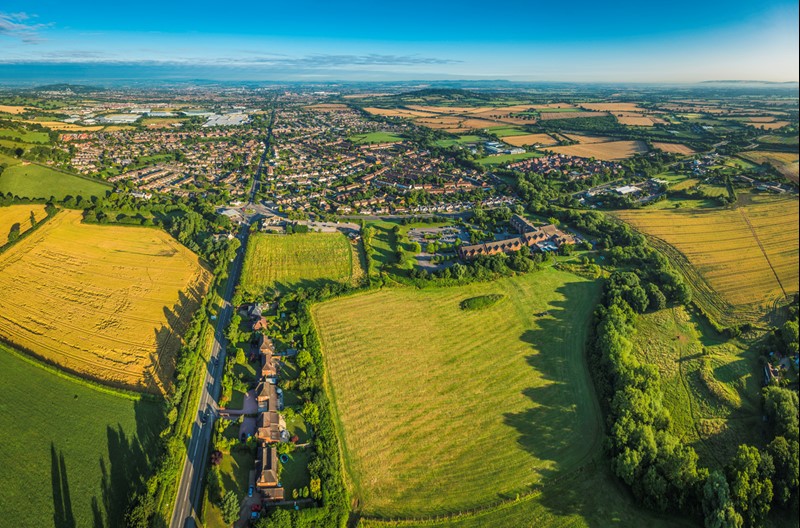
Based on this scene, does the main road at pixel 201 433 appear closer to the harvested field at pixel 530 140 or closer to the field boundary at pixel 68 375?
the field boundary at pixel 68 375

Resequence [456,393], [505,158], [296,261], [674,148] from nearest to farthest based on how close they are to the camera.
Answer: [456,393], [296,261], [674,148], [505,158]

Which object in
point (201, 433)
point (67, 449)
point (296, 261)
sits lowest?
point (201, 433)

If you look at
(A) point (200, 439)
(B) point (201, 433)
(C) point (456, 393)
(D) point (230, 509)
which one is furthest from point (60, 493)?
(C) point (456, 393)

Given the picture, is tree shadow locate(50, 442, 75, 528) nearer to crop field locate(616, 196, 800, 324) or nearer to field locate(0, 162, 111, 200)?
crop field locate(616, 196, 800, 324)

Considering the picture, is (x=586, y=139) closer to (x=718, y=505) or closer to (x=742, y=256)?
(x=742, y=256)

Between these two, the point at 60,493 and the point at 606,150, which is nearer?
the point at 60,493

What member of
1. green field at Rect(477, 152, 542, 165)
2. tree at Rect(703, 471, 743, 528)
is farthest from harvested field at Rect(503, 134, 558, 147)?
tree at Rect(703, 471, 743, 528)

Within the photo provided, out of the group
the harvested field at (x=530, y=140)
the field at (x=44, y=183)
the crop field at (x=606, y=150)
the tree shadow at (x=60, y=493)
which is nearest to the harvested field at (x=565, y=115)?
the harvested field at (x=530, y=140)
